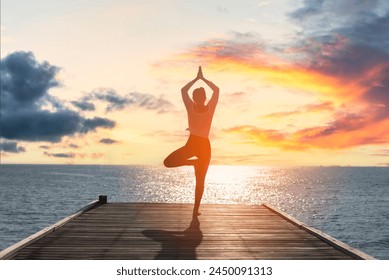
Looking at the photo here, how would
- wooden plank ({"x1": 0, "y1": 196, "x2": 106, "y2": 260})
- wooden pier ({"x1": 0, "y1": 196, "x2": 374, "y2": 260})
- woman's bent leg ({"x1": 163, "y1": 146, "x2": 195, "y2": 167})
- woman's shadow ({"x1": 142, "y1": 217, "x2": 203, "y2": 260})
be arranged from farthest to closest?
woman's bent leg ({"x1": 163, "y1": 146, "x2": 195, "y2": 167})
wooden pier ({"x1": 0, "y1": 196, "x2": 374, "y2": 260})
woman's shadow ({"x1": 142, "y1": 217, "x2": 203, "y2": 260})
wooden plank ({"x1": 0, "y1": 196, "x2": 106, "y2": 260})

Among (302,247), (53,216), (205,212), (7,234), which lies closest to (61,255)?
(302,247)

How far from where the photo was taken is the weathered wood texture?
25.8ft

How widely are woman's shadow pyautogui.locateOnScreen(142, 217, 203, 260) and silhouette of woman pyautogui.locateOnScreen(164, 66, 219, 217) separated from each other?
4.10 ft

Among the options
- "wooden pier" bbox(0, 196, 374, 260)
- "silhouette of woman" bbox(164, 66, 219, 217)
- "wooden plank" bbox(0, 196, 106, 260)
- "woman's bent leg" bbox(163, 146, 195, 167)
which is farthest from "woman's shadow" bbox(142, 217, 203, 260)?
"wooden plank" bbox(0, 196, 106, 260)

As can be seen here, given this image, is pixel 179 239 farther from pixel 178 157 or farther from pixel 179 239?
pixel 178 157

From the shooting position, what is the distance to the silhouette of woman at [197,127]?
33.0 ft

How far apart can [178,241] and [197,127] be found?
2477mm

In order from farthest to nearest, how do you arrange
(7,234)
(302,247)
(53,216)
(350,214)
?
(350,214) < (53,216) < (7,234) < (302,247)

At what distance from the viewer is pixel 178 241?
8867 mm

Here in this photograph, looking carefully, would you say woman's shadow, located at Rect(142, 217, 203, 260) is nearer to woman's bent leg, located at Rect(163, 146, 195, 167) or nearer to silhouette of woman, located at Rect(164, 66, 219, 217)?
silhouette of woman, located at Rect(164, 66, 219, 217)

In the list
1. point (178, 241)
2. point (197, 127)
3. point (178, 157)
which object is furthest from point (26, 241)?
point (197, 127)
